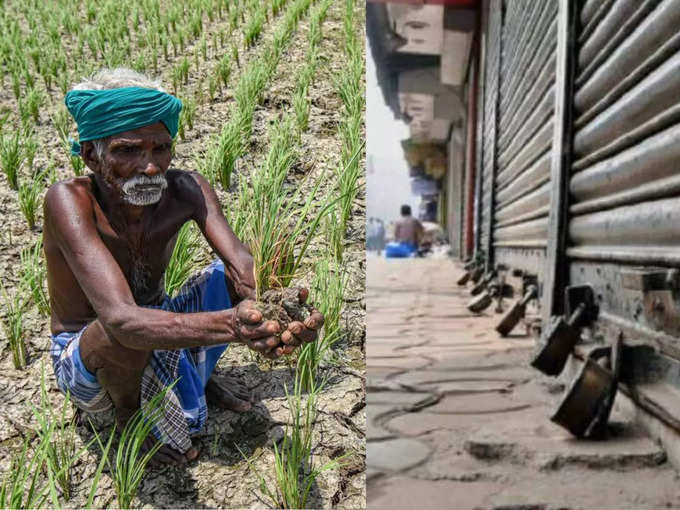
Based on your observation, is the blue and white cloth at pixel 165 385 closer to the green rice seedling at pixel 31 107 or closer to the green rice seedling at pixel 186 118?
the green rice seedling at pixel 186 118

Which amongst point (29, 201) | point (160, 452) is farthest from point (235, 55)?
point (160, 452)

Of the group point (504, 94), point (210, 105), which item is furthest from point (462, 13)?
point (210, 105)

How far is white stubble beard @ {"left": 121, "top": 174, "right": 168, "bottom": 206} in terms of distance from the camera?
136 cm

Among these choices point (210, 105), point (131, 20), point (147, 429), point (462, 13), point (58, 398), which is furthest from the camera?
point (462, 13)

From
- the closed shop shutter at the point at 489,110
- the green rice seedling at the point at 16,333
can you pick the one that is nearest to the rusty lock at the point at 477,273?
the closed shop shutter at the point at 489,110

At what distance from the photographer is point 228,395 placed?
5.73ft

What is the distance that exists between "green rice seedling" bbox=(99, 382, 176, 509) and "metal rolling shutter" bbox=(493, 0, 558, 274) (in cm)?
274

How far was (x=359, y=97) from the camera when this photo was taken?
8.59 ft

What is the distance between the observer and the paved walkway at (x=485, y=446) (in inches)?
67.3

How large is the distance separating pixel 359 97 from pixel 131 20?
2352 millimetres

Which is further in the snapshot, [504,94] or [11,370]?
[504,94]

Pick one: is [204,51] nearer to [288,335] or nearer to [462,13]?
[288,335]

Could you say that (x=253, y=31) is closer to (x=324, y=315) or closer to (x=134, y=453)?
(x=324, y=315)

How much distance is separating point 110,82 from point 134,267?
1.46 ft
